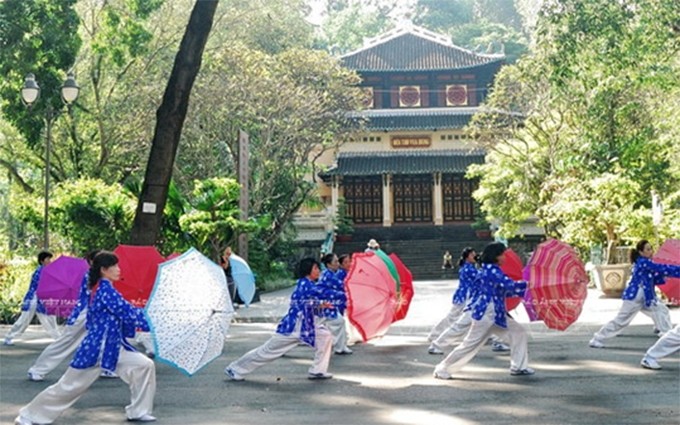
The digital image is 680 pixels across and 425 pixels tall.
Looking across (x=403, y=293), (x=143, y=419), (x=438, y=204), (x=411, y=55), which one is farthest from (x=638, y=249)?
(x=411, y=55)

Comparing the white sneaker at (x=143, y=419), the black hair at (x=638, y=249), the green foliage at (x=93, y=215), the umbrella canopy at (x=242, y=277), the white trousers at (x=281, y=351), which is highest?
the green foliage at (x=93, y=215)

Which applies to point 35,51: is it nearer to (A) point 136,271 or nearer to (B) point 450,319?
(A) point 136,271

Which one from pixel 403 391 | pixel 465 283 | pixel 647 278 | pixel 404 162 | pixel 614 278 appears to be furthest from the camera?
pixel 404 162

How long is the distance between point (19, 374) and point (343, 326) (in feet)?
13.2

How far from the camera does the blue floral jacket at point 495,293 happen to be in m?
8.71

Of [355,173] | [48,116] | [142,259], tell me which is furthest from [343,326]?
[355,173]

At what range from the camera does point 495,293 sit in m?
8.73

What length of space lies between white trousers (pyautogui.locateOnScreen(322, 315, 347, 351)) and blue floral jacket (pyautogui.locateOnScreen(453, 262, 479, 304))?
1.67m

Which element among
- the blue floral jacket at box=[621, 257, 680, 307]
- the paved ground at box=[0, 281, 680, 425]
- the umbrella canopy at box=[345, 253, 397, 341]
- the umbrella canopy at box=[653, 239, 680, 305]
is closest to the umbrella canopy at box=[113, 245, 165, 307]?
the paved ground at box=[0, 281, 680, 425]

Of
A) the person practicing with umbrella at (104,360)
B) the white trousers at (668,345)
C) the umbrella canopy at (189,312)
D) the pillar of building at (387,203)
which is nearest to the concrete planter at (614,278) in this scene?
the white trousers at (668,345)

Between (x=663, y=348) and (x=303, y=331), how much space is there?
375cm

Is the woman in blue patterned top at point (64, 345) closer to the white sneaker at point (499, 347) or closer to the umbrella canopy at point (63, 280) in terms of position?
the umbrella canopy at point (63, 280)

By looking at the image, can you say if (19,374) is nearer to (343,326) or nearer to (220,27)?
(343,326)

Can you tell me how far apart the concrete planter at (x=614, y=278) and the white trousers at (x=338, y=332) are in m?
12.1
